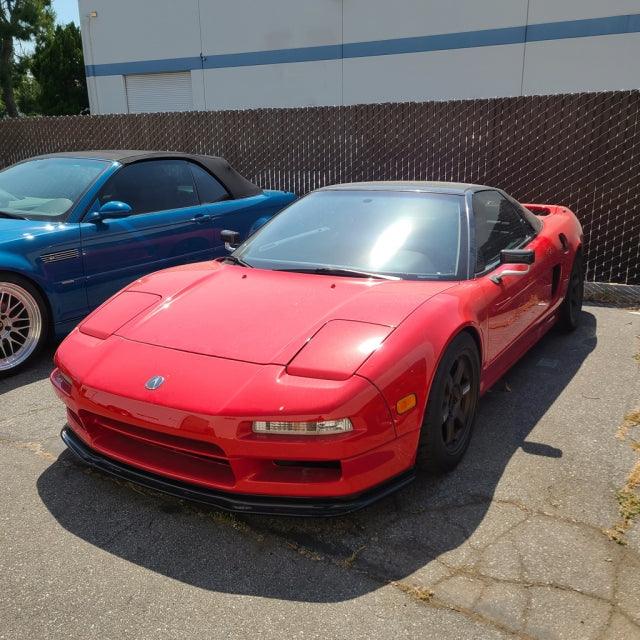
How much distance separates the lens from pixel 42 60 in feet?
91.8

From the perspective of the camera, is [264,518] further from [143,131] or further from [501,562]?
[143,131]

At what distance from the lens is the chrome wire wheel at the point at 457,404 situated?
2.79m

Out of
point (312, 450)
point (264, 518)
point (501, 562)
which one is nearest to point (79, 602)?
point (264, 518)

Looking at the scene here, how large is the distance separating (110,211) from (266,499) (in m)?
3.09

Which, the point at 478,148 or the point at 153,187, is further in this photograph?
the point at 478,148

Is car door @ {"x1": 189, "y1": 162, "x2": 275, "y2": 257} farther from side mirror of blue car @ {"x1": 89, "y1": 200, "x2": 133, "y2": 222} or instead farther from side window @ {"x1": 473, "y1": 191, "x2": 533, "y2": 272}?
side window @ {"x1": 473, "y1": 191, "x2": 533, "y2": 272}

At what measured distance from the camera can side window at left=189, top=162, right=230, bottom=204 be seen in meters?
5.64

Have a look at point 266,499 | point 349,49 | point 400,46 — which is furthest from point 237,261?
point 349,49

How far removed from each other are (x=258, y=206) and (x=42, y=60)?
89.1ft

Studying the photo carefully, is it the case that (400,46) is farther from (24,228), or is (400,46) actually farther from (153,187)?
(24,228)

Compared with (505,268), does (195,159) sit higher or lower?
higher

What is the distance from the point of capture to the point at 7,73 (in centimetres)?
3089

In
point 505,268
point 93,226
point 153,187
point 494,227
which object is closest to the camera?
point 505,268

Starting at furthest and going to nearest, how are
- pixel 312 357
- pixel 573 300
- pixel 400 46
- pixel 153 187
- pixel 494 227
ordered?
pixel 400 46 < pixel 153 187 < pixel 573 300 < pixel 494 227 < pixel 312 357
